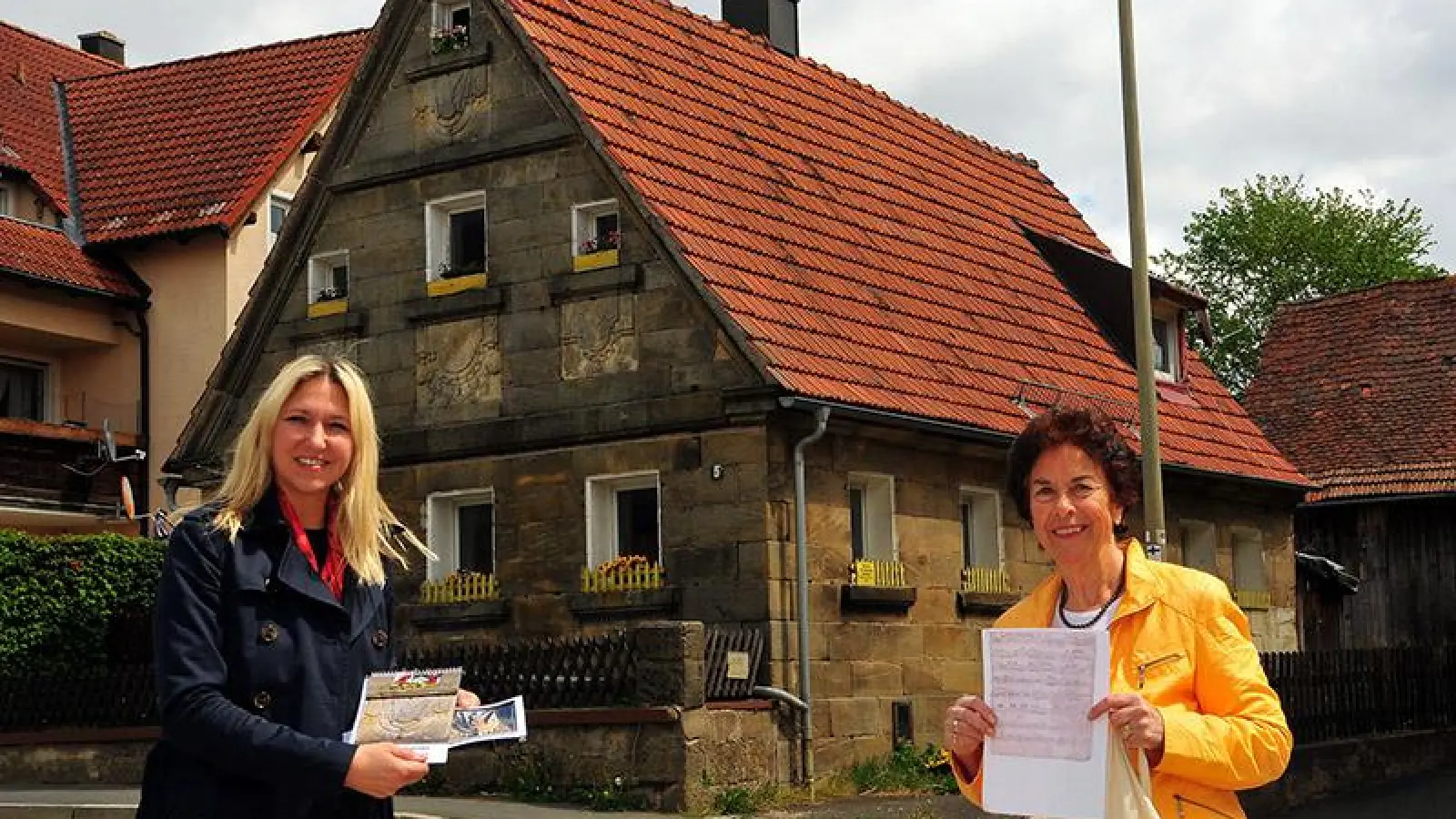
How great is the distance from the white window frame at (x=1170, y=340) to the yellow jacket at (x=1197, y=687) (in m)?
22.4

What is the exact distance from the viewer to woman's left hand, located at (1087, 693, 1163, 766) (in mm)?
4340

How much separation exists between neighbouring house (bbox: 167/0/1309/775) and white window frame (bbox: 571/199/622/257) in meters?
0.03

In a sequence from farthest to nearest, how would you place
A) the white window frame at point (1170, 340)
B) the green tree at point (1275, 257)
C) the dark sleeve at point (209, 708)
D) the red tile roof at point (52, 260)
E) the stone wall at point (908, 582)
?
the green tree at point (1275, 257), the red tile roof at point (52, 260), the white window frame at point (1170, 340), the stone wall at point (908, 582), the dark sleeve at point (209, 708)

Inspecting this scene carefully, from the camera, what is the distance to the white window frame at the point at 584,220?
19.9m

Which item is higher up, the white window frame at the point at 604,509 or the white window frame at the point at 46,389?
the white window frame at the point at 46,389

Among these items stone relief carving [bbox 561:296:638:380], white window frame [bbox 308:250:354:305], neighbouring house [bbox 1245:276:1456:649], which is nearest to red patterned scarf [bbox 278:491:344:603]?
stone relief carving [bbox 561:296:638:380]

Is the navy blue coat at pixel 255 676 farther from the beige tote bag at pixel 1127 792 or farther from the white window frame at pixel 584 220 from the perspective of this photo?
the white window frame at pixel 584 220

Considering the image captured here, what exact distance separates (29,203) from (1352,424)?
68.7 ft

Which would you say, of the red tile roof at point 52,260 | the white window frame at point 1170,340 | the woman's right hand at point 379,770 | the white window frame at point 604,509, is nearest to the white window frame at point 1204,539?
the white window frame at point 1170,340

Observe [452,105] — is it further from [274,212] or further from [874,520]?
[274,212]

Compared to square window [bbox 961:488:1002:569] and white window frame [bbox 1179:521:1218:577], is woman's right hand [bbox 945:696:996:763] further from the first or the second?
white window frame [bbox 1179:521:1218:577]

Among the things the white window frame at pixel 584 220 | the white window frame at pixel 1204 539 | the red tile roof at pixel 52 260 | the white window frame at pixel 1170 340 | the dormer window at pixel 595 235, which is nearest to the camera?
the dormer window at pixel 595 235

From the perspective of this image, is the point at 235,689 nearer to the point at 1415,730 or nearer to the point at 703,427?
the point at 703,427

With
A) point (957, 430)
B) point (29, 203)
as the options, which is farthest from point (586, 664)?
point (29, 203)
